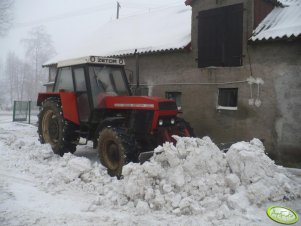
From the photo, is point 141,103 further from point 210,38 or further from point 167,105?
point 210,38

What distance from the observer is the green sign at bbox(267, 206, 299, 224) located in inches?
173

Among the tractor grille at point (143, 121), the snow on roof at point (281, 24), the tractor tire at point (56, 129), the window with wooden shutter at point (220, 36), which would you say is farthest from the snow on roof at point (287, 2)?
the tractor tire at point (56, 129)

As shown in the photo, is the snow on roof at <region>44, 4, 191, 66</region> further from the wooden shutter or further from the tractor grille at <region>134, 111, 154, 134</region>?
the tractor grille at <region>134, 111, 154, 134</region>

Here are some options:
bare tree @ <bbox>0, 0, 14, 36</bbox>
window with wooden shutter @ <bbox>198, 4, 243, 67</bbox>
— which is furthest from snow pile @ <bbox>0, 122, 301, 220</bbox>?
bare tree @ <bbox>0, 0, 14, 36</bbox>

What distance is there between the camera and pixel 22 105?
59.6 ft

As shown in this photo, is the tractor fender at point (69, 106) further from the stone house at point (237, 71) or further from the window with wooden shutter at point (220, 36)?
the window with wooden shutter at point (220, 36)

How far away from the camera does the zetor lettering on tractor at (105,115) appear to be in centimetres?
627

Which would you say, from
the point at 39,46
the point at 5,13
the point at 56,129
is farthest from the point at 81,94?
the point at 39,46

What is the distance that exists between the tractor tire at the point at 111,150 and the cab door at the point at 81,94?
3.19 feet

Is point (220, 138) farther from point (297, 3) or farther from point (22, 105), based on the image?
point (22, 105)

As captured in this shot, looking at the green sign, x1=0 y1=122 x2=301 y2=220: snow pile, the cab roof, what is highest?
the cab roof

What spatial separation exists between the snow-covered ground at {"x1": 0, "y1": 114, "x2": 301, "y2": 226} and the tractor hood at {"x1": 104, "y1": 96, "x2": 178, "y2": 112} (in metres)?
1.07

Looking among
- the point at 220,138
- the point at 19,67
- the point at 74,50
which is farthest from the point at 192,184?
the point at 19,67

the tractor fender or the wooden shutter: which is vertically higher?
the wooden shutter
